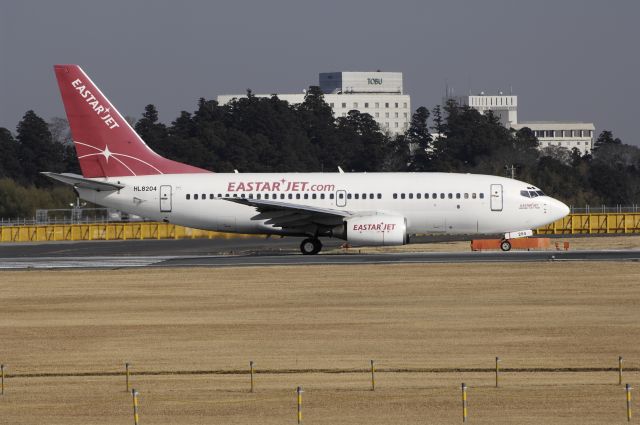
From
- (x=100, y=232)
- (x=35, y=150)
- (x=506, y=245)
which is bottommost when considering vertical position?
(x=506, y=245)

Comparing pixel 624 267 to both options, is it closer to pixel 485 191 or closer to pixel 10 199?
pixel 485 191

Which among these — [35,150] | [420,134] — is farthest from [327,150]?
[35,150]

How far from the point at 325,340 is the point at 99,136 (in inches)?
1188

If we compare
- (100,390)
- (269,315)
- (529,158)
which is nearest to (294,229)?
(269,315)

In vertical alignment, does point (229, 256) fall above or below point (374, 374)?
above

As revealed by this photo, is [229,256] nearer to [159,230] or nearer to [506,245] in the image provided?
[506,245]

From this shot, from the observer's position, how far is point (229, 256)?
5831 centimetres

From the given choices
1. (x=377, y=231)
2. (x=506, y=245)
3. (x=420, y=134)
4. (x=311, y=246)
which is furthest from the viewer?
(x=420, y=134)

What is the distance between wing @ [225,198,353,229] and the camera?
178 ft

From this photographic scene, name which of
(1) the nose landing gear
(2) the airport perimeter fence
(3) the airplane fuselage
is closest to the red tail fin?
(3) the airplane fuselage

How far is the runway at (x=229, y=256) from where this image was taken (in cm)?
5206

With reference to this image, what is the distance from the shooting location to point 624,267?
47188 millimetres

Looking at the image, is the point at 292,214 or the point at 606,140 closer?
the point at 292,214

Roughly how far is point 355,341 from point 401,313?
17.1 ft
